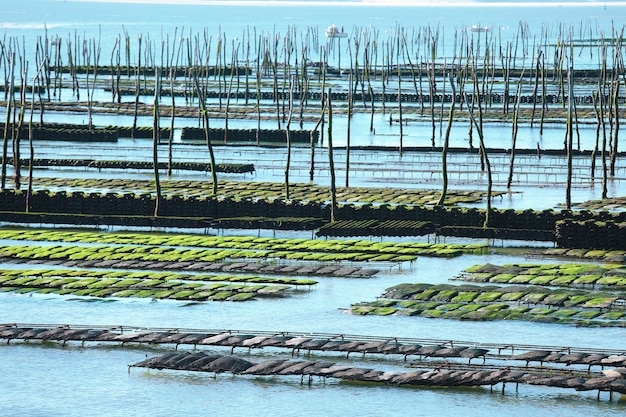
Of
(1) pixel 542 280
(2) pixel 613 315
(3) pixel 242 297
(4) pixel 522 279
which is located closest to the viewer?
(2) pixel 613 315

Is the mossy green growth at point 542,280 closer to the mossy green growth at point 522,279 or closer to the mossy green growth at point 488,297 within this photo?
the mossy green growth at point 522,279

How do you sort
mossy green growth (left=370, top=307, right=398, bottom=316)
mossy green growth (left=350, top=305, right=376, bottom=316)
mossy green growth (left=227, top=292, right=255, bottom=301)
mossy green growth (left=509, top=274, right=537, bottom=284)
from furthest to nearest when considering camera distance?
mossy green growth (left=509, top=274, right=537, bottom=284) → mossy green growth (left=227, top=292, right=255, bottom=301) → mossy green growth (left=350, top=305, right=376, bottom=316) → mossy green growth (left=370, top=307, right=398, bottom=316)

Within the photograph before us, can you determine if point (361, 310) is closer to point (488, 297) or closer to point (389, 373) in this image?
point (488, 297)

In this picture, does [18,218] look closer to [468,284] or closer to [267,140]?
[468,284]

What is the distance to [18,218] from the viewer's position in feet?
350

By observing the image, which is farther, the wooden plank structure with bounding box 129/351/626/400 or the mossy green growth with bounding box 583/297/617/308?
the mossy green growth with bounding box 583/297/617/308

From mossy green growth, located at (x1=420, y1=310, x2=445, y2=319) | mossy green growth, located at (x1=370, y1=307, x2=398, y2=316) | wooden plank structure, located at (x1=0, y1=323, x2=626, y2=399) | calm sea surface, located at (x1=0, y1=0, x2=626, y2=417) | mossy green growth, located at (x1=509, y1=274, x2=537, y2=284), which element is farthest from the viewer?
mossy green growth, located at (x1=509, y1=274, x2=537, y2=284)

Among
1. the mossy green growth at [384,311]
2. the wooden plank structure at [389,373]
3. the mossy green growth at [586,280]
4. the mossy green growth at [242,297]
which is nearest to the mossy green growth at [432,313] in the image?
the mossy green growth at [384,311]

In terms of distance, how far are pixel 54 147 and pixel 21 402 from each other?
9789cm

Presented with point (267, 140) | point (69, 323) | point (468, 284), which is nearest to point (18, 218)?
point (69, 323)

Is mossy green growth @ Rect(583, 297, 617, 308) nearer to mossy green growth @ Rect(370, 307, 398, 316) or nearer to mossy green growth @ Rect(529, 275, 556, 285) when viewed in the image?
mossy green growth @ Rect(529, 275, 556, 285)

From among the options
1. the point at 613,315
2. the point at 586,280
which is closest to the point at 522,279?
the point at 586,280

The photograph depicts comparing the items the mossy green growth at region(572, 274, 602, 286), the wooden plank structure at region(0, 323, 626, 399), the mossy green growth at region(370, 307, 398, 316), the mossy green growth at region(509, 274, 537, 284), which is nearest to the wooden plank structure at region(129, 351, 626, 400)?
the wooden plank structure at region(0, 323, 626, 399)

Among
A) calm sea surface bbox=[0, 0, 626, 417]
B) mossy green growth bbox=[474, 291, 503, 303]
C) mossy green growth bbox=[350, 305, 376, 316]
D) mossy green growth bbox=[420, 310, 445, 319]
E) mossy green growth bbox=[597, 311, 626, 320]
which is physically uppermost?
mossy green growth bbox=[474, 291, 503, 303]
